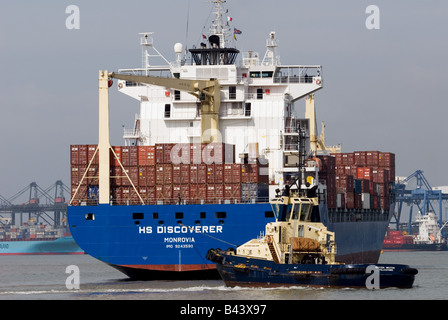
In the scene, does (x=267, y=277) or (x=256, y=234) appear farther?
(x=256, y=234)

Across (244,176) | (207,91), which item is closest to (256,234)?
(244,176)

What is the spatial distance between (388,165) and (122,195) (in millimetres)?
32461

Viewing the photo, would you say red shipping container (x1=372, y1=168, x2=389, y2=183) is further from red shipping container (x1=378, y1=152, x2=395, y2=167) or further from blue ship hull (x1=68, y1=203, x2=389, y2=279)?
blue ship hull (x1=68, y1=203, x2=389, y2=279)

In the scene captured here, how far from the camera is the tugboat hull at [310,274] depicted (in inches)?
1674

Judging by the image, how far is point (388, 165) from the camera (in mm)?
78312

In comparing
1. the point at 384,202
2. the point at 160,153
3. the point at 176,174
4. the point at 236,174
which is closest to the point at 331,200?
the point at 236,174

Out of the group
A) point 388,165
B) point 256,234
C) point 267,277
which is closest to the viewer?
point 267,277

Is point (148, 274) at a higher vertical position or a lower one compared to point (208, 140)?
lower

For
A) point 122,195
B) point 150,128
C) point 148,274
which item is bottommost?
point 148,274

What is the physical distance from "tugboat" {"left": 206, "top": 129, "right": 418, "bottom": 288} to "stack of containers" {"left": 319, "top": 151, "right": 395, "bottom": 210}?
1424cm

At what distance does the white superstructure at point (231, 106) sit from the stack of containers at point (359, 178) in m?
4.48

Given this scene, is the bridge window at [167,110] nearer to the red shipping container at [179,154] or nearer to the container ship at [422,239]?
the red shipping container at [179,154]

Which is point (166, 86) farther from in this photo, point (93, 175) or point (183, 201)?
point (183, 201)
